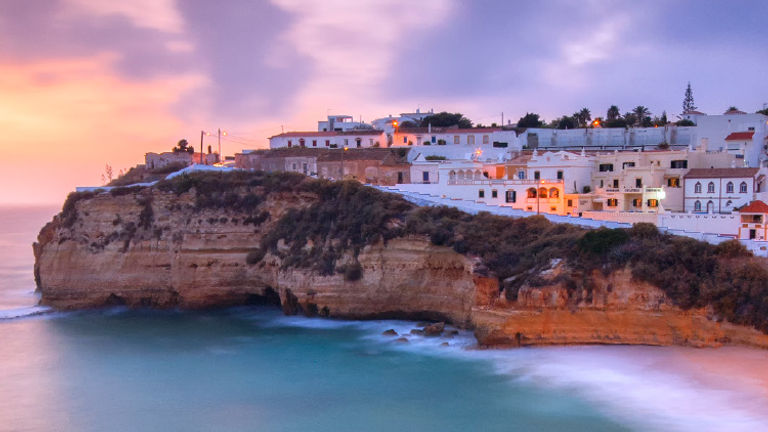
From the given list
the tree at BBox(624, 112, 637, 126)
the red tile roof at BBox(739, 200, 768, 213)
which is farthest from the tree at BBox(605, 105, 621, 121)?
the red tile roof at BBox(739, 200, 768, 213)

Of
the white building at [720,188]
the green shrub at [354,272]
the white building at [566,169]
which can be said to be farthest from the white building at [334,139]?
the white building at [720,188]

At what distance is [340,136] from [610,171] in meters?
19.2

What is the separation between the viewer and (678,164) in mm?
33094

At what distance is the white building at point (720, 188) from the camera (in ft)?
97.1

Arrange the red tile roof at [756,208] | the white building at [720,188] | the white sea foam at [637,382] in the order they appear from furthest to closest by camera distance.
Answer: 1. the white building at [720,188]
2. the red tile roof at [756,208]
3. the white sea foam at [637,382]

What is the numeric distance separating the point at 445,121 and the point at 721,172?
24321mm

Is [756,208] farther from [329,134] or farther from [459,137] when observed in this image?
[329,134]

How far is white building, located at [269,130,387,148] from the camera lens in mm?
46219

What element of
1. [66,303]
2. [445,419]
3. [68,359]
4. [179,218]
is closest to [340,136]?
[179,218]

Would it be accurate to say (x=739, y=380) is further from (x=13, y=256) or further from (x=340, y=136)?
(x=13, y=256)

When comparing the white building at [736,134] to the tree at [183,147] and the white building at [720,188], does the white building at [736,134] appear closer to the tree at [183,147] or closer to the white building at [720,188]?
the white building at [720,188]

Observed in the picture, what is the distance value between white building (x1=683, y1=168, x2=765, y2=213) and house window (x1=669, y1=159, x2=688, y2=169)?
4.11 ft

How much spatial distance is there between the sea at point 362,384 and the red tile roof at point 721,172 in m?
13.1

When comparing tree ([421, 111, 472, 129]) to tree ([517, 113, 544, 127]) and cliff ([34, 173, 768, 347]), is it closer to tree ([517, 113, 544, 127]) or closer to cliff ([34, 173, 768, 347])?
tree ([517, 113, 544, 127])
